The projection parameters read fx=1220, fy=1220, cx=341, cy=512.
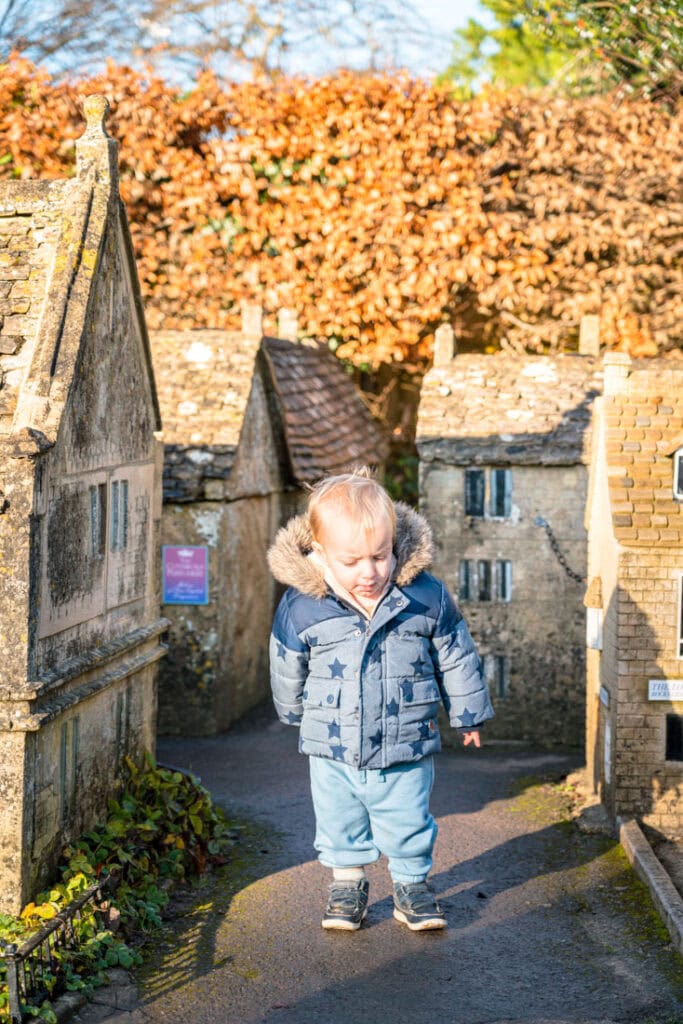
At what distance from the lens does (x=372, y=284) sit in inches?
763

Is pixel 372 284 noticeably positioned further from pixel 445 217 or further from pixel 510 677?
pixel 510 677

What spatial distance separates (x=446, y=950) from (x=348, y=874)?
689mm

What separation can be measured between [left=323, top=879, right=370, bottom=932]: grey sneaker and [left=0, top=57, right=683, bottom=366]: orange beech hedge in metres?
13.5

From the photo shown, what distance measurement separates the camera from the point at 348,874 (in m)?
6.89

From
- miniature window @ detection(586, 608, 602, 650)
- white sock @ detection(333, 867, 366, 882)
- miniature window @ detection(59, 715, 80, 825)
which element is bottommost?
white sock @ detection(333, 867, 366, 882)

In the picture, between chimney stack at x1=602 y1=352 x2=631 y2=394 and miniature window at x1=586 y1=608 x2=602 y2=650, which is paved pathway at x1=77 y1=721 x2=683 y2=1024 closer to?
miniature window at x1=586 y1=608 x2=602 y2=650

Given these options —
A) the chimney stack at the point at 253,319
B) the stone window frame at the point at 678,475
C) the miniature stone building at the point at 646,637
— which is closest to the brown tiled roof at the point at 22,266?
the miniature stone building at the point at 646,637

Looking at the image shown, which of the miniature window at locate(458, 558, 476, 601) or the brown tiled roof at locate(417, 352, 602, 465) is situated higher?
the brown tiled roof at locate(417, 352, 602, 465)

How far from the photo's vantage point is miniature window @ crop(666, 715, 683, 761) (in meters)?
10.4

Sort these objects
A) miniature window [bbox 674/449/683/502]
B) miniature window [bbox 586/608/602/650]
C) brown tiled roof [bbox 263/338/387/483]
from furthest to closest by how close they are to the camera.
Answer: brown tiled roof [bbox 263/338/387/483], miniature window [bbox 586/608/602/650], miniature window [bbox 674/449/683/502]

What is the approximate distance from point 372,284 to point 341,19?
6.32 metres

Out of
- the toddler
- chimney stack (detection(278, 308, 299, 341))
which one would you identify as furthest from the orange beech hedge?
the toddler

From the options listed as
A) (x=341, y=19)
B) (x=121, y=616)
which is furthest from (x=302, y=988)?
(x=341, y=19)

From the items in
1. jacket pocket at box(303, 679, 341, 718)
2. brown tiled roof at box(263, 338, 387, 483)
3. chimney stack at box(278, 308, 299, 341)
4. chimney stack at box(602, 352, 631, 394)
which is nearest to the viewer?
jacket pocket at box(303, 679, 341, 718)
